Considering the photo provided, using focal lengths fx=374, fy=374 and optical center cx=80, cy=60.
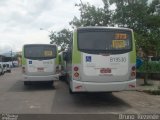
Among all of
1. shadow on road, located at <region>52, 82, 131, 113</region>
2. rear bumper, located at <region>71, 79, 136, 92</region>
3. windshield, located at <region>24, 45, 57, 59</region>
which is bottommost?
shadow on road, located at <region>52, 82, 131, 113</region>

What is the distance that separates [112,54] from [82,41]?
1258 millimetres

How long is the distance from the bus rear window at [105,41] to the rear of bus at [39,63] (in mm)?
7243

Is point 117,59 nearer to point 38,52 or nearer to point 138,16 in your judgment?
point 38,52

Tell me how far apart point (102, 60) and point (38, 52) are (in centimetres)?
804

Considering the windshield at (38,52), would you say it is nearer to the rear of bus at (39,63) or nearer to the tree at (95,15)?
the rear of bus at (39,63)

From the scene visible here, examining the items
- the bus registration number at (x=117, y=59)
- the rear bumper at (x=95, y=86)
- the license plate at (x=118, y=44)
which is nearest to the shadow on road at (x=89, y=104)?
the rear bumper at (x=95, y=86)

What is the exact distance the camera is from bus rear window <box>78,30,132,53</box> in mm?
14234

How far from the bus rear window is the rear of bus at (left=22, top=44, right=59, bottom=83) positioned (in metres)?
7.24

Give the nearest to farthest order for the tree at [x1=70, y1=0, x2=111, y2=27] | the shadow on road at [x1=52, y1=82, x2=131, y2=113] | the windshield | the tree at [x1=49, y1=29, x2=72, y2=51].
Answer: the shadow on road at [x1=52, y1=82, x2=131, y2=113], the windshield, the tree at [x1=70, y1=0, x2=111, y2=27], the tree at [x1=49, y1=29, x2=72, y2=51]

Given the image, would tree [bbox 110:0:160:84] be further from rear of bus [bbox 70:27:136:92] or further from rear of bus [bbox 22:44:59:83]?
rear of bus [bbox 70:27:136:92]

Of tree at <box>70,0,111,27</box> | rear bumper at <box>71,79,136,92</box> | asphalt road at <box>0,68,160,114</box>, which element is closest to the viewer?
asphalt road at <box>0,68,160,114</box>

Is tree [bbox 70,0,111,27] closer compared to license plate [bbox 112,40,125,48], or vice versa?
license plate [bbox 112,40,125,48]

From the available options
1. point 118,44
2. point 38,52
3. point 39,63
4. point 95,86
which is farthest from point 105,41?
point 38,52

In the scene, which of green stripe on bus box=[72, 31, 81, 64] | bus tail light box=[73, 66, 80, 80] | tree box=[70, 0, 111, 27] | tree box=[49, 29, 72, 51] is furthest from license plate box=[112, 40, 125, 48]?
tree box=[49, 29, 72, 51]
